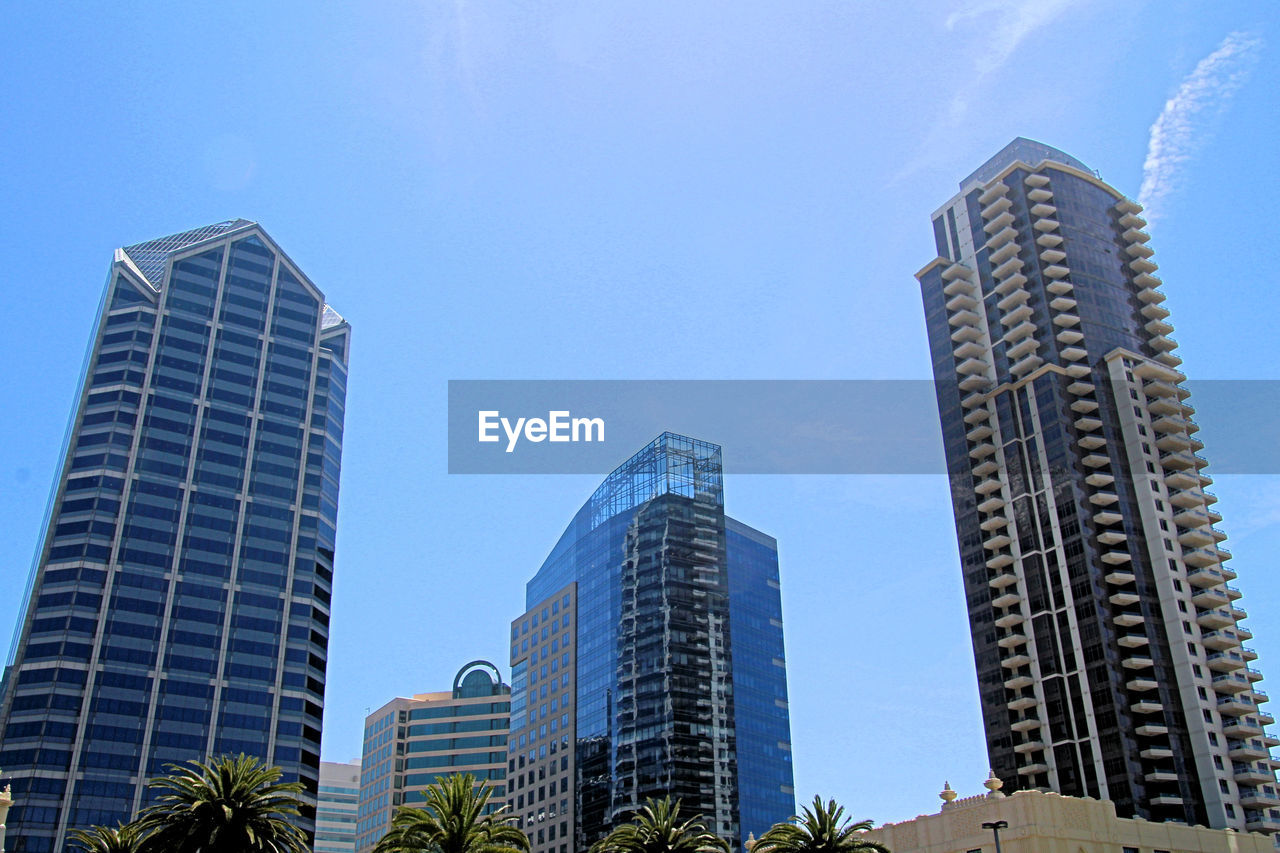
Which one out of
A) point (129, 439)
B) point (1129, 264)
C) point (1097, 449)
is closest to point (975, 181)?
point (1129, 264)

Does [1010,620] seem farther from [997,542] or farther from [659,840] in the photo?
[659,840]

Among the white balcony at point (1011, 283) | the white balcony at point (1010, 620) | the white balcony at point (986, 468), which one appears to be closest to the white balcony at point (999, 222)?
the white balcony at point (1011, 283)

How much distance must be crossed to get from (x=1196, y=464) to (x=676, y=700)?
71895 millimetres

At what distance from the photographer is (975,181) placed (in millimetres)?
167750

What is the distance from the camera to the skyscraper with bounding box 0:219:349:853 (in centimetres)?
14212

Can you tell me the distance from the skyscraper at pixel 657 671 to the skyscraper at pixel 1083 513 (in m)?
35.0

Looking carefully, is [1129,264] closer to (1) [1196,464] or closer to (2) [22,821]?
(1) [1196,464]

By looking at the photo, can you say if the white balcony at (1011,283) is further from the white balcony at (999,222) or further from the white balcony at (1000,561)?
the white balcony at (1000,561)

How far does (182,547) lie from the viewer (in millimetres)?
157625

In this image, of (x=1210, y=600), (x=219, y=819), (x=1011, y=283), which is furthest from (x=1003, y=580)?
(x=219, y=819)

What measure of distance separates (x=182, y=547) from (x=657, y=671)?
6594 centimetres

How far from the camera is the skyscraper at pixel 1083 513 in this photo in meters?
126

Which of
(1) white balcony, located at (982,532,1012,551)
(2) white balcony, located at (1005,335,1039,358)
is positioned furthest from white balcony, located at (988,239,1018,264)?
(1) white balcony, located at (982,532,1012,551)

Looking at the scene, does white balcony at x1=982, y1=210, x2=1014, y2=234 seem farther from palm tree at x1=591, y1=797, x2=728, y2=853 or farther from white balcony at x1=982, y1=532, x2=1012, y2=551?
palm tree at x1=591, y1=797, x2=728, y2=853
